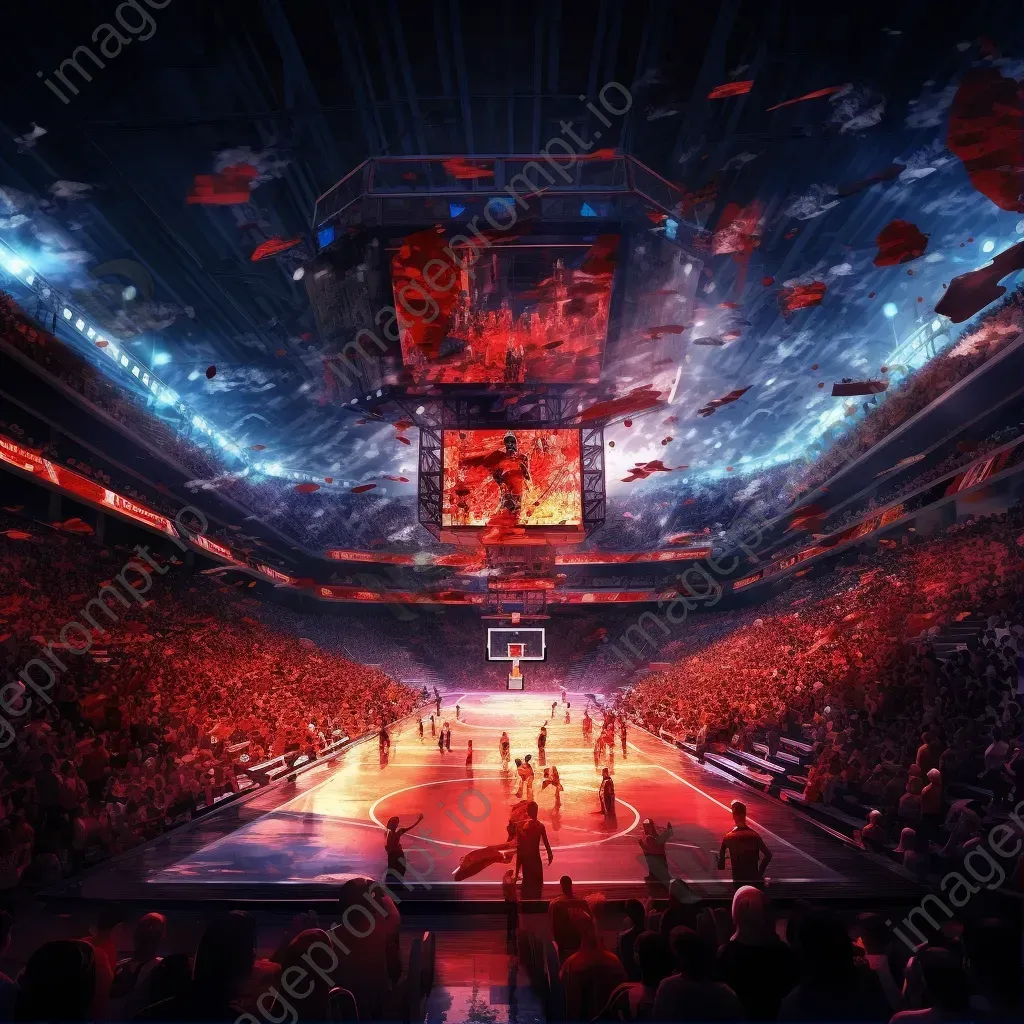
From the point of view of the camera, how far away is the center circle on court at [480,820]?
38.6 ft

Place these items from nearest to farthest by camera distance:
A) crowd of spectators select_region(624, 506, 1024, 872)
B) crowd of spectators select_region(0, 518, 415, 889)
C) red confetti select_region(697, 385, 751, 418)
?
crowd of spectators select_region(0, 518, 415, 889), crowd of spectators select_region(624, 506, 1024, 872), red confetti select_region(697, 385, 751, 418)

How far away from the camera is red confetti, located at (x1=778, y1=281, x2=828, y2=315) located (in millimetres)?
17141

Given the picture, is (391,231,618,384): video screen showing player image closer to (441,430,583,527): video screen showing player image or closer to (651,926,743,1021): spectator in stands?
(441,430,583,527): video screen showing player image

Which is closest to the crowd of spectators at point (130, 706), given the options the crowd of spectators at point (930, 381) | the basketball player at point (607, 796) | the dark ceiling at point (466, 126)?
the basketball player at point (607, 796)

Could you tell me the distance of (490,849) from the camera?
654cm

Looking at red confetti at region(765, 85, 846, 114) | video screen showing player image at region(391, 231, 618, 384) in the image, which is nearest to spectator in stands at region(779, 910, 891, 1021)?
red confetti at region(765, 85, 846, 114)

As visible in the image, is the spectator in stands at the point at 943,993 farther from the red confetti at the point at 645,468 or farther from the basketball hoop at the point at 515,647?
the basketball hoop at the point at 515,647

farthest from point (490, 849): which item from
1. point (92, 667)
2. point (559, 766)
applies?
point (559, 766)

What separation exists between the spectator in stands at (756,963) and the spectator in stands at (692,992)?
42 cm

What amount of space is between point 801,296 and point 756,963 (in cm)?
1735

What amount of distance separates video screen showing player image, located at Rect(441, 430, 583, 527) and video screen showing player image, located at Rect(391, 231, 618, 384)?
281 cm

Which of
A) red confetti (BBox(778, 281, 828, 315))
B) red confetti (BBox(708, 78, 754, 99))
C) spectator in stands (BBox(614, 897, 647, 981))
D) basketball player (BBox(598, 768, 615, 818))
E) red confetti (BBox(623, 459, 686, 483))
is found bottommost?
basketball player (BBox(598, 768, 615, 818))

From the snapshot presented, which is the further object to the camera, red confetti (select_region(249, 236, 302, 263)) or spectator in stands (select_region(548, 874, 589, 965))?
red confetti (select_region(249, 236, 302, 263))

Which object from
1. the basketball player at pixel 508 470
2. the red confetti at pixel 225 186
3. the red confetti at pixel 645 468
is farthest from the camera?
the red confetti at pixel 645 468
